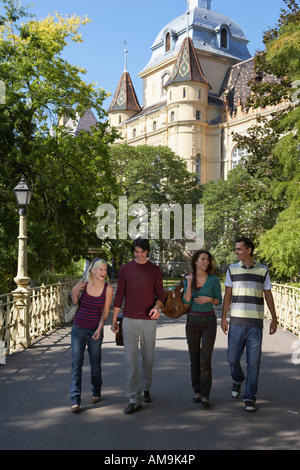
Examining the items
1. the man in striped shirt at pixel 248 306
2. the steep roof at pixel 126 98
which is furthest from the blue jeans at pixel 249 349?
the steep roof at pixel 126 98

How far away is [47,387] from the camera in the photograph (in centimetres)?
670

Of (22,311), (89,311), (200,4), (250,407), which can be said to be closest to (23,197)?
(22,311)

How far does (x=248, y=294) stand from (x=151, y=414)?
5.45ft

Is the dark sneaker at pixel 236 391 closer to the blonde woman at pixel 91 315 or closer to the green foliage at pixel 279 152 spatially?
the blonde woman at pixel 91 315

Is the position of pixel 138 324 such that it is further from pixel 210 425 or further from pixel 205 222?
Result: pixel 205 222

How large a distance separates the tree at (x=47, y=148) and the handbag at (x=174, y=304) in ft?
36.3

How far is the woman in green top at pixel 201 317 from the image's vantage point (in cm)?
577

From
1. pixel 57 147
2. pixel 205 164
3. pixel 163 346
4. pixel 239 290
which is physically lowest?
pixel 163 346

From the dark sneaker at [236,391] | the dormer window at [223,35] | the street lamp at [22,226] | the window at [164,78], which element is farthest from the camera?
the window at [164,78]

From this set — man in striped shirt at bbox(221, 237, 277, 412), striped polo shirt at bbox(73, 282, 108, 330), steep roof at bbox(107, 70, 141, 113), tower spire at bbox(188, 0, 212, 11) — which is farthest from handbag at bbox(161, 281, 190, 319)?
steep roof at bbox(107, 70, 141, 113)

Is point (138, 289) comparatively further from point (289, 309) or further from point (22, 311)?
point (289, 309)

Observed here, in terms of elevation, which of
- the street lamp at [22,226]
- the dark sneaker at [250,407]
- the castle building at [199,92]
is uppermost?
the castle building at [199,92]

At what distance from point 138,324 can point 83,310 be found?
2.07ft
